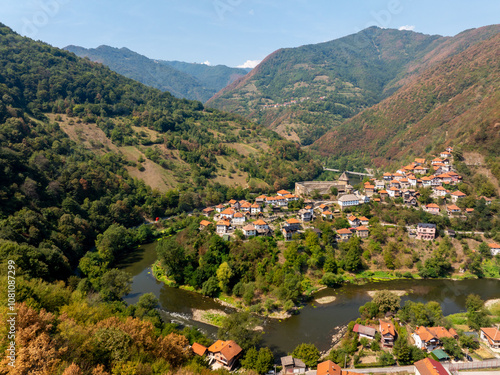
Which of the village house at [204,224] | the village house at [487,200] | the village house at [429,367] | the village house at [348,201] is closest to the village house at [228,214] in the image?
the village house at [204,224]

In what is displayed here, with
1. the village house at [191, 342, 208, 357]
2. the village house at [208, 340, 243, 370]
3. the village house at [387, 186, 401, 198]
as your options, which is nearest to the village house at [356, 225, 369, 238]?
the village house at [387, 186, 401, 198]

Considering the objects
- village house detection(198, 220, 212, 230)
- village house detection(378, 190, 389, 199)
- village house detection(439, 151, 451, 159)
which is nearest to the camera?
village house detection(198, 220, 212, 230)

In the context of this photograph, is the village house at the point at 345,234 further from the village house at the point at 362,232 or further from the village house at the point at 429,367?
the village house at the point at 429,367

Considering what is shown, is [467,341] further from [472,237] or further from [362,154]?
[362,154]

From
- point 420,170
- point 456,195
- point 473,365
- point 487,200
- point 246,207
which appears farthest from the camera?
point 420,170

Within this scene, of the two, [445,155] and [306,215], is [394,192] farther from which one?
[445,155]

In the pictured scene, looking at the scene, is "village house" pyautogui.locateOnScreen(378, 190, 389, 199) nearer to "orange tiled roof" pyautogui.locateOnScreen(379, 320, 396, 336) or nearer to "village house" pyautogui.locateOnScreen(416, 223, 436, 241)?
"village house" pyautogui.locateOnScreen(416, 223, 436, 241)

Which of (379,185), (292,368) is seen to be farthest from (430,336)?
(379,185)
